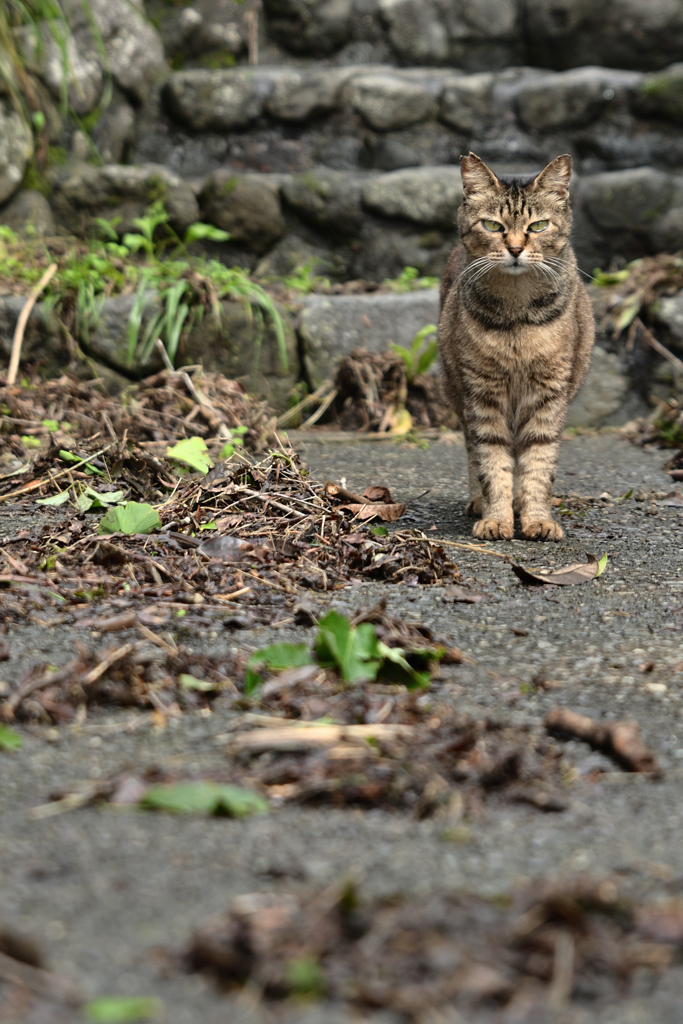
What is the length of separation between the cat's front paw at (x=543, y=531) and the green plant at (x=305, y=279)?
338 centimetres

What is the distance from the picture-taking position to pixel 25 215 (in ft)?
19.9

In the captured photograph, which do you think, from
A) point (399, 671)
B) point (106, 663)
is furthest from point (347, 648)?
point (106, 663)

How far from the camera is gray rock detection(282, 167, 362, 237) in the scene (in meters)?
6.50

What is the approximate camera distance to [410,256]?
22.3ft

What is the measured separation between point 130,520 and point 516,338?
1.57 meters

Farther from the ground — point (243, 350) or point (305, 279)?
point (305, 279)

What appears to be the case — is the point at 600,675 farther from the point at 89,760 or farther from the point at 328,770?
the point at 89,760

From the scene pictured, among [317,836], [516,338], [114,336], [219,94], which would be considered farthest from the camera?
[219,94]

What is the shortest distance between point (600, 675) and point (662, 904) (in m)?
0.82

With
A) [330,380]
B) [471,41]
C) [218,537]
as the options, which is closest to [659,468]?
[330,380]

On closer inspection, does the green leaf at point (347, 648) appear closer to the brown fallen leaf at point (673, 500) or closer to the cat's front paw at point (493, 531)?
the cat's front paw at point (493, 531)

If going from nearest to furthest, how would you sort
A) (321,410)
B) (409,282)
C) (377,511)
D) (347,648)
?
(347,648) → (377,511) → (321,410) → (409,282)

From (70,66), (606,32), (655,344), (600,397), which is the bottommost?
(600,397)

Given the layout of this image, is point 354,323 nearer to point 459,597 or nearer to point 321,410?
point 321,410
